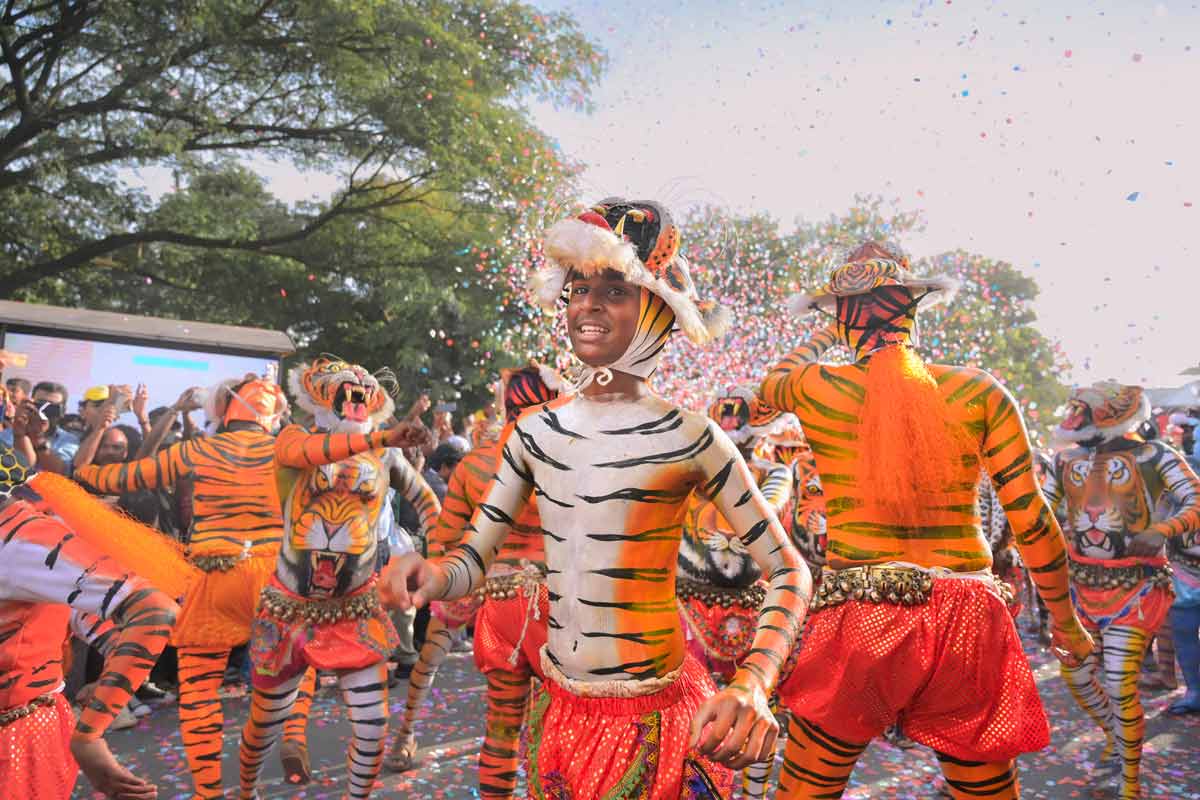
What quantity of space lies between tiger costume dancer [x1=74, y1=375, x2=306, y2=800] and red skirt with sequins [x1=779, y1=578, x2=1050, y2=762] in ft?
9.49

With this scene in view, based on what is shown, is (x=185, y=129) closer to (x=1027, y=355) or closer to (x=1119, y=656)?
(x=1119, y=656)

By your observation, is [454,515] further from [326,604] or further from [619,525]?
[619,525]

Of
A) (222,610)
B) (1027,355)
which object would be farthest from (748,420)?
(1027,355)

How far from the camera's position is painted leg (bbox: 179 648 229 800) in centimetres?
414

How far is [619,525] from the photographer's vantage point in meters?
2.13

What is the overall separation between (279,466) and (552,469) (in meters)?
2.66

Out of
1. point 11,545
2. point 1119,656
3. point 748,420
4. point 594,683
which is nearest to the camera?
point 594,683

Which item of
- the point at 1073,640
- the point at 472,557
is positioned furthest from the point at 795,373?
the point at 472,557

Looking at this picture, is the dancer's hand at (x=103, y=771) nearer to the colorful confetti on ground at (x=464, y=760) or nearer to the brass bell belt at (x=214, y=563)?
the brass bell belt at (x=214, y=563)

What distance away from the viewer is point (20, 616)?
8.13 feet

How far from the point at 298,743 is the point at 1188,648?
666cm

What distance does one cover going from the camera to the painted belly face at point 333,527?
4.23m

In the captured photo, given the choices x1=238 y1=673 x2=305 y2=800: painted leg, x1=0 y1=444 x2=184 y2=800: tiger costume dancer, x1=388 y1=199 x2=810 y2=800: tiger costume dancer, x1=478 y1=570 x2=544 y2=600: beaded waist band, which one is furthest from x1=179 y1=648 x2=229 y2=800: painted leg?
x1=388 y1=199 x2=810 y2=800: tiger costume dancer

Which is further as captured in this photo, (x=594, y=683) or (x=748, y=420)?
(x=748, y=420)
